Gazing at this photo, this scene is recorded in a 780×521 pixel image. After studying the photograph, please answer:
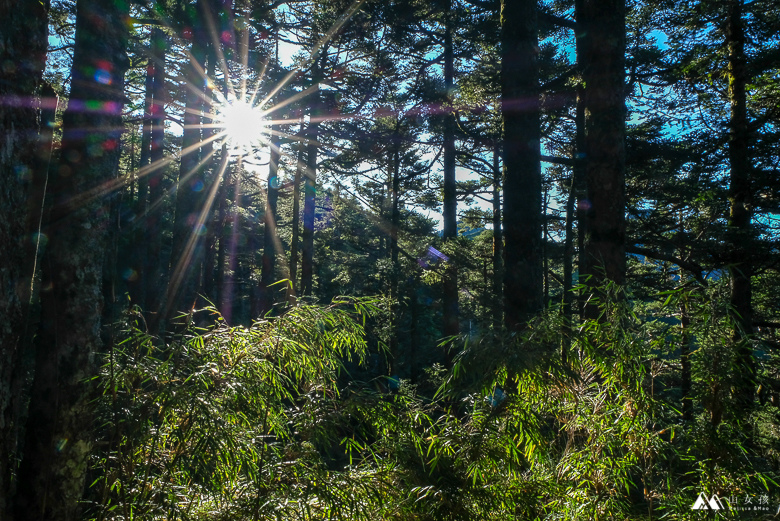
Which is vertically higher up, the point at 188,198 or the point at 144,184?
the point at 144,184

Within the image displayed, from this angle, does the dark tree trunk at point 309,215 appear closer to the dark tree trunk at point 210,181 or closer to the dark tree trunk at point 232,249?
the dark tree trunk at point 232,249

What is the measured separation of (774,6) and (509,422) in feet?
39.4

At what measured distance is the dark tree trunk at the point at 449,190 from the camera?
14.0 metres

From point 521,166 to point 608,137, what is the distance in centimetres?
98

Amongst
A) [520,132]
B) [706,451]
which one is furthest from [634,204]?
[706,451]

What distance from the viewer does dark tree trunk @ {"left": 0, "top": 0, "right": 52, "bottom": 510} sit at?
2.37 meters

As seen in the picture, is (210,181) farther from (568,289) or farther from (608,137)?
(568,289)

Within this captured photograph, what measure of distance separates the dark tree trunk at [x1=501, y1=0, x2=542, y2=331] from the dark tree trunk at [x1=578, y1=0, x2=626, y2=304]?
70 centimetres

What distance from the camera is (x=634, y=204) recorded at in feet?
43.5

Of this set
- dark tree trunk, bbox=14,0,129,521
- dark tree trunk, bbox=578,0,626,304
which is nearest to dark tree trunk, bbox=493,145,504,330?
dark tree trunk, bbox=578,0,626,304

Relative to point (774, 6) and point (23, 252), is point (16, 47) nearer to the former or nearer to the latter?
point (23, 252)

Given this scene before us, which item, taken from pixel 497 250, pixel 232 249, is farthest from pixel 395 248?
pixel 232 249

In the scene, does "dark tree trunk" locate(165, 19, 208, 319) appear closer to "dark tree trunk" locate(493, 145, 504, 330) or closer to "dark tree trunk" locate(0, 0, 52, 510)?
"dark tree trunk" locate(493, 145, 504, 330)

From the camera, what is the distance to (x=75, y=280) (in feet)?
11.5
